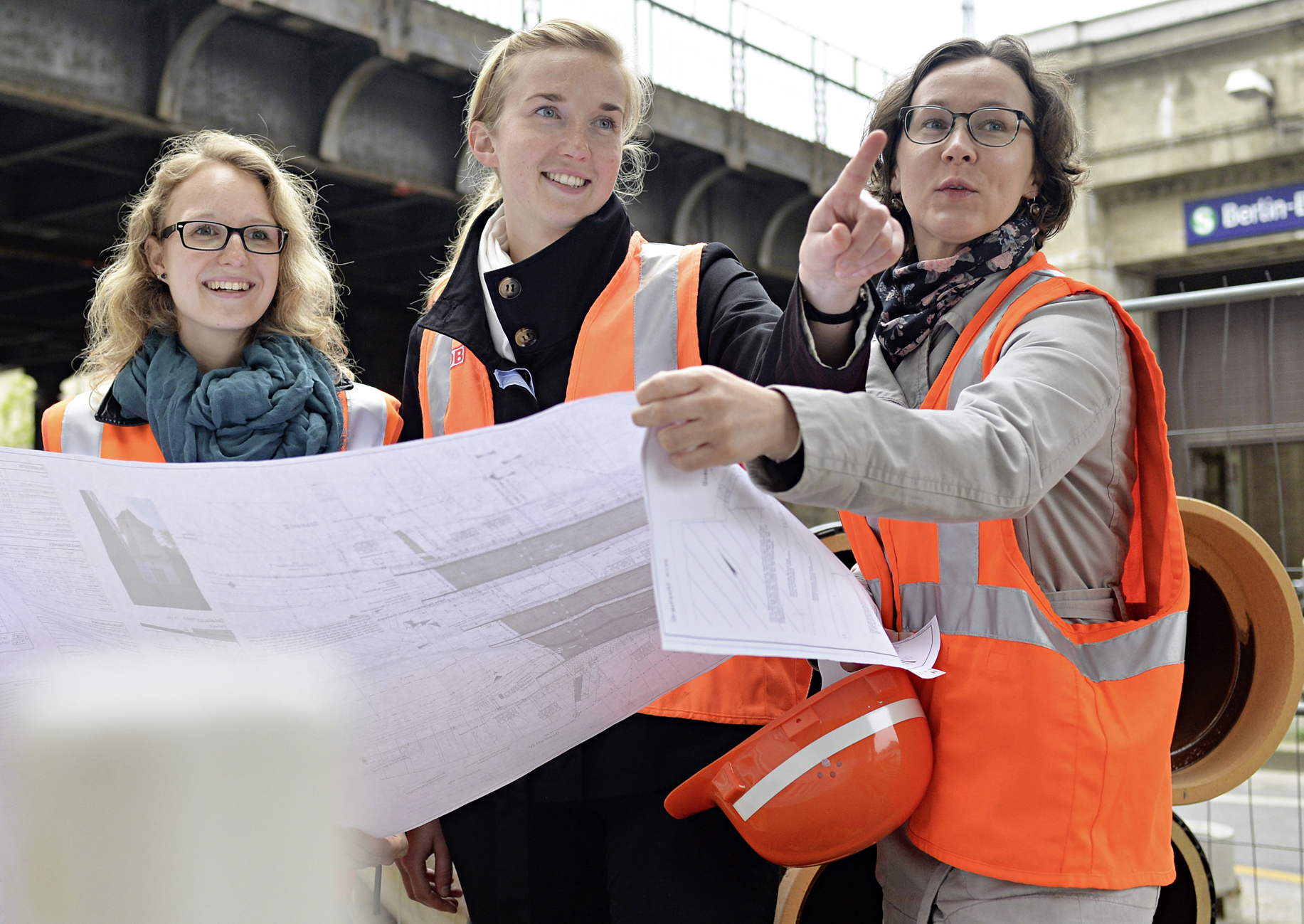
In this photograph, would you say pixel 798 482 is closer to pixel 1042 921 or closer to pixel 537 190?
pixel 1042 921

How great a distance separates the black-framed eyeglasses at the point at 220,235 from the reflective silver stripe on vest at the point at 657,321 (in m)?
0.77

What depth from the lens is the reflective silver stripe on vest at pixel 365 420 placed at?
232cm

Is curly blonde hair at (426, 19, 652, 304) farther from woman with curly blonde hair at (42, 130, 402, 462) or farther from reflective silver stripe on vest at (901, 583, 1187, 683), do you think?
reflective silver stripe on vest at (901, 583, 1187, 683)

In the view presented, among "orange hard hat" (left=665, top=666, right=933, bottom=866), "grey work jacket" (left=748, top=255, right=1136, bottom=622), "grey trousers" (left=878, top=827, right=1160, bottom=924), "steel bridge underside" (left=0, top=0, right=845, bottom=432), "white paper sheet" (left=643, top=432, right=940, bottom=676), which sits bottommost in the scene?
"grey trousers" (left=878, top=827, right=1160, bottom=924)

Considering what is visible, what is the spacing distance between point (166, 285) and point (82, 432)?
35 centimetres

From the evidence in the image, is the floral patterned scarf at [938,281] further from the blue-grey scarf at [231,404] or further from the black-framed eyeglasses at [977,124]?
the blue-grey scarf at [231,404]

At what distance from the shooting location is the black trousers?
1740mm

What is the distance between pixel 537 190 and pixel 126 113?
8211 millimetres

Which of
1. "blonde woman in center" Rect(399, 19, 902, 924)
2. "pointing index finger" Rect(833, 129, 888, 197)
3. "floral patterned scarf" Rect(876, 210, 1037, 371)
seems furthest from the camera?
"blonde woman in center" Rect(399, 19, 902, 924)

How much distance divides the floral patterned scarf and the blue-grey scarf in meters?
1.08

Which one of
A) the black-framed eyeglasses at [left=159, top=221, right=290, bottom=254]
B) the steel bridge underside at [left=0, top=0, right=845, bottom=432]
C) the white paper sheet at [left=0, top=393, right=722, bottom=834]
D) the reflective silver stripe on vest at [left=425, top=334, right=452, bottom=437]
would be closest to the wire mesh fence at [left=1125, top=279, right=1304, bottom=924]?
the reflective silver stripe on vest at [left=425, top=334, right=452, bottom=437]

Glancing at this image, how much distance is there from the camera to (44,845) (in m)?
0.49

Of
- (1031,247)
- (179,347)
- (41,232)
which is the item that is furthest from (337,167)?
(1031,247)

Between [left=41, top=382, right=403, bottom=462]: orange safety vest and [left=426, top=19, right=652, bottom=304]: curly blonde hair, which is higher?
[left=426, top=19, right=652, bottom=304]: curly blonde hair
